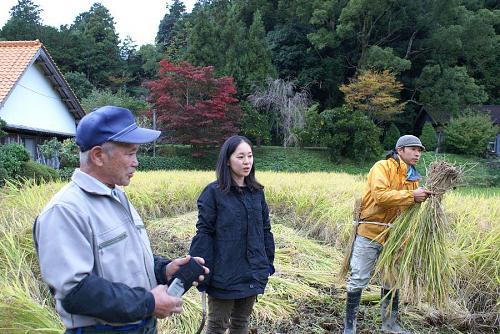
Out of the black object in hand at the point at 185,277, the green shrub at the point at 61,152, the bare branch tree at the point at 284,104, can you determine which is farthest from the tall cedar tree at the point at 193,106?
the black object in hand at the point at 185,277

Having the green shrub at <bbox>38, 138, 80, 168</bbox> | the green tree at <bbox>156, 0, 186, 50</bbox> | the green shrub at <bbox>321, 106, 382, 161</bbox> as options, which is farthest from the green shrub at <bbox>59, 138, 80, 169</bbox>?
the green tree at <bbox>156, 0, 186, 50</bbox>

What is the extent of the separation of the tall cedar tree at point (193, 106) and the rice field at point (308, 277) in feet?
45.7

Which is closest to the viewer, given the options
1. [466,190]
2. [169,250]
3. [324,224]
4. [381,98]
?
[169,250]

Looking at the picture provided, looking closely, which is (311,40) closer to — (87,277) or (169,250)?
(169,250)

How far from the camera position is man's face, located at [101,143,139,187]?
1.65 metres

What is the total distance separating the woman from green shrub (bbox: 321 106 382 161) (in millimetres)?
20555

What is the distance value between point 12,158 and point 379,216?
30.5 feet

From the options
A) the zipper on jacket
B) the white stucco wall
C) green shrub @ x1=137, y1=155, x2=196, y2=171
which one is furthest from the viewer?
green shrub @ x1=137, y1=155, x2=196, y2=171

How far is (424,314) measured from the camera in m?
4.16

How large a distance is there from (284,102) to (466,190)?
17336 millimetres

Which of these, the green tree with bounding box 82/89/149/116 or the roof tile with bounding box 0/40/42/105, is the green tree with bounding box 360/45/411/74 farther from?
the roof tile with bounding box 0/40/42/105

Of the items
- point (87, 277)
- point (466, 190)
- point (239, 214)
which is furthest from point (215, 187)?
point (466, 190)

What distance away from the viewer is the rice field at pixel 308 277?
11.3ft

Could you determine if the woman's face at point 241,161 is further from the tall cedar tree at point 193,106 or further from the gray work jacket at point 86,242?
the tall cedar tree at point 193,106
